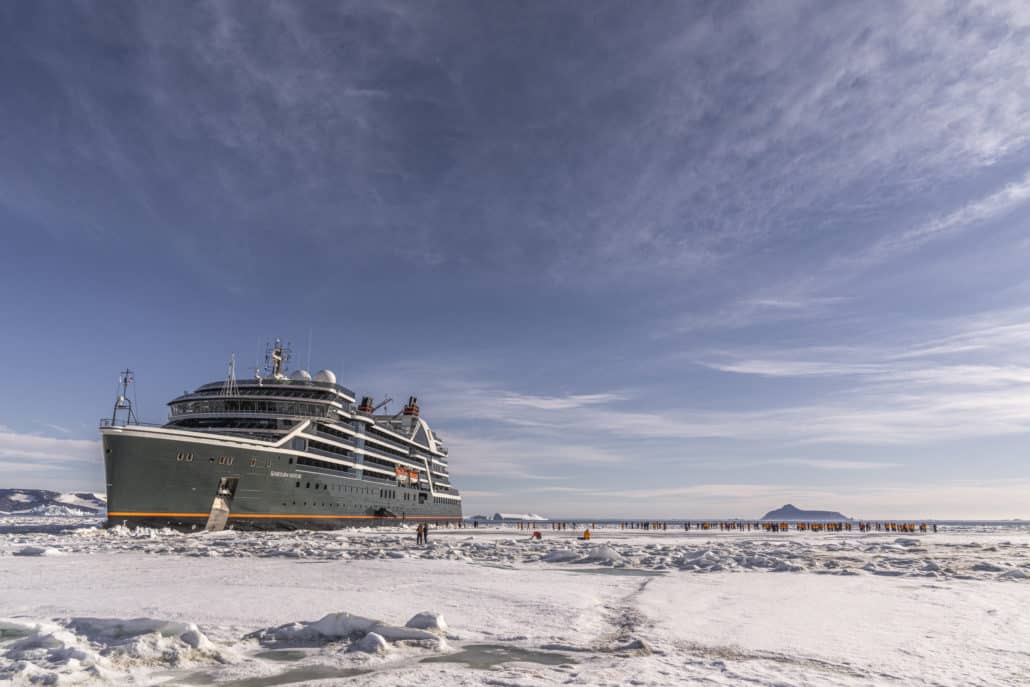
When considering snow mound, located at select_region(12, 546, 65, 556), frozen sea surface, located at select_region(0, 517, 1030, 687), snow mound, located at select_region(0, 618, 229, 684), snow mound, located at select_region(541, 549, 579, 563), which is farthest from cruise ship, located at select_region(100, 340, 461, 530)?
snow mound, located at select_region(0, 618, 229, 684)

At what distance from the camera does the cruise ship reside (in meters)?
36.8

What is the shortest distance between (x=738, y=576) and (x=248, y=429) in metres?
40.3

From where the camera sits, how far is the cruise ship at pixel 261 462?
36.8 m

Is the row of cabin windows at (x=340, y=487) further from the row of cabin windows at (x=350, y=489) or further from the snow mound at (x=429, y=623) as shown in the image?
the snow mound at (x=429, y=623)

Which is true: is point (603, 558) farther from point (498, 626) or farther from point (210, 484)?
point (210, 484)

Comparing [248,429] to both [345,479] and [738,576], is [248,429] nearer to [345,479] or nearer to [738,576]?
[345,479]

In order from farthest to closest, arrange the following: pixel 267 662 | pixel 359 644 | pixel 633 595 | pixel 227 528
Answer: pixel 227 528 → pixel 633 595 → pixel 359 644 → pixel 267 662

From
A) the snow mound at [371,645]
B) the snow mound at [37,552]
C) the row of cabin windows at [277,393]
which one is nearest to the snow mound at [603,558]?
the snow mound at [371,645]

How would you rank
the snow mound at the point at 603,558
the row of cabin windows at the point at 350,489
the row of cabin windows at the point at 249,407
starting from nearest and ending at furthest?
the snow mound at the point at 603,558 → the row of cabin windows at the point at 350,489 → the row of cabin windows at the point at 249,407

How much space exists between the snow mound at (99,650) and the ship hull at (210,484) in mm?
32484

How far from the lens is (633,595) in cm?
1309

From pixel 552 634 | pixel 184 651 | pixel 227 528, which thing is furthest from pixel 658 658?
pixel 227 528

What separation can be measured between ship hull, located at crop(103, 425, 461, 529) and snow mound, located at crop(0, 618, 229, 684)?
107 feet

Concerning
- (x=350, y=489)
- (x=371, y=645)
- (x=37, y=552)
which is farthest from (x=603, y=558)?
(x=350, y=489)
